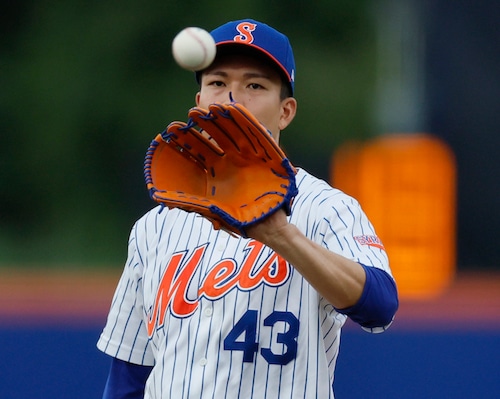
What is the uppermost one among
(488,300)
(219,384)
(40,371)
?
(488,300)

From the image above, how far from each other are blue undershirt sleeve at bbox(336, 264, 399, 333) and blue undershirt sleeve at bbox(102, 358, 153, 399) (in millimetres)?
644

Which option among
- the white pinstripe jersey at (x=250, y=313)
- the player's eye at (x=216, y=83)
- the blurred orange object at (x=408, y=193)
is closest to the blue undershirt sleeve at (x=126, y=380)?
the white pinstripe jersey at (x=250, y=313)

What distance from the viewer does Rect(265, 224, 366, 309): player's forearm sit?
1.69 metres

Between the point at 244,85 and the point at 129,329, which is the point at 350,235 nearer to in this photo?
the point at 244,85

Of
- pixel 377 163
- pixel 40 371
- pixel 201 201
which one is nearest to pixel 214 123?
pixel 201 201

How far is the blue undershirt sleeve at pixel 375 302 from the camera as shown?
173 centimetres

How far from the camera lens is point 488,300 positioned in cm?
381

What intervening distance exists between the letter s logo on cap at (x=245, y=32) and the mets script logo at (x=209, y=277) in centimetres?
40

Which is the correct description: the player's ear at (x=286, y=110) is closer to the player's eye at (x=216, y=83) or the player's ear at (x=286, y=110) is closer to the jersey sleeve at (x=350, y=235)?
the player's eye at (x=216, y=83)

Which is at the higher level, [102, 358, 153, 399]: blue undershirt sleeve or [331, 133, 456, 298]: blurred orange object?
[331, 133, 456, 298]: blurred orange object

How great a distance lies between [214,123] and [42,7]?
3170 millimetres

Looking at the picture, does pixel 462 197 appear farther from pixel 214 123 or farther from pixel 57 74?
pixel 214 123

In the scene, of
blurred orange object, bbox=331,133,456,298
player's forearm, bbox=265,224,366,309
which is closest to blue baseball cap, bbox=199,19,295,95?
player's forearm, bbox=265,224,366,309

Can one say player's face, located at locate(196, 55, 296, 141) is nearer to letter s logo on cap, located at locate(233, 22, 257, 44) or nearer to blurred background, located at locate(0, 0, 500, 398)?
letter s logo on cap, located at locate(233, 22, 257, 44)
